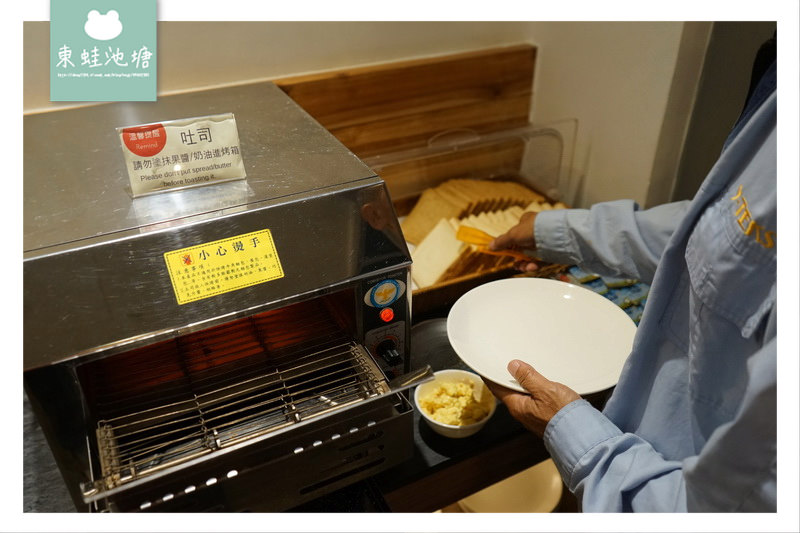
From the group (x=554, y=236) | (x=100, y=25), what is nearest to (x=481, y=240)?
(x=554, y=236)

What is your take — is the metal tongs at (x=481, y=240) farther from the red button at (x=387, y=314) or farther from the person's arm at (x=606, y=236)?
the red button at (x=387, y=314)

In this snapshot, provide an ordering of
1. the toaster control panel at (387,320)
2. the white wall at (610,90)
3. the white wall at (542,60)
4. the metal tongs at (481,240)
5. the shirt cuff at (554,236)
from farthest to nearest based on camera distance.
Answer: the white wall at (610,90)
the white wall at (542,60)
the metal tongs at (481,240)
the shirt cuff at (554,236)
the toaster control panel at (387,320)

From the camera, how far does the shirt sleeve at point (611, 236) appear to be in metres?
1.18

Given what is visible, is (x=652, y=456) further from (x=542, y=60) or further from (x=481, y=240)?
(x=542, y=60)

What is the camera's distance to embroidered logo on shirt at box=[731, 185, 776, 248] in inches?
25.7

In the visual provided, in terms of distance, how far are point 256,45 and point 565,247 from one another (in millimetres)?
996

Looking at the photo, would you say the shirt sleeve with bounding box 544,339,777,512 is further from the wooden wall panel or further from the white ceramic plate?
the wooden wall panel

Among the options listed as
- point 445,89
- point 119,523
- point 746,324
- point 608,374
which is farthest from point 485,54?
point 119,523

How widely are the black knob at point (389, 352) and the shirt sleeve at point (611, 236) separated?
492 mm

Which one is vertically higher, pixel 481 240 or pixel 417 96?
pixel 417 96

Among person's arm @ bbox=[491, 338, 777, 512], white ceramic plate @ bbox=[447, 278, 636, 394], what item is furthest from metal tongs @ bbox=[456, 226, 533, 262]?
person's arm @ bbox=[491, 338, 777, 512]

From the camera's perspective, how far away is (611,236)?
1.24 m

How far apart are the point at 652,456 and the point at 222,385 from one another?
0.64m

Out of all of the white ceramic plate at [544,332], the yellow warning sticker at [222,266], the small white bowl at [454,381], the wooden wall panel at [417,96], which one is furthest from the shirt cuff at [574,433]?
the wooden wall panel at [417,96]
